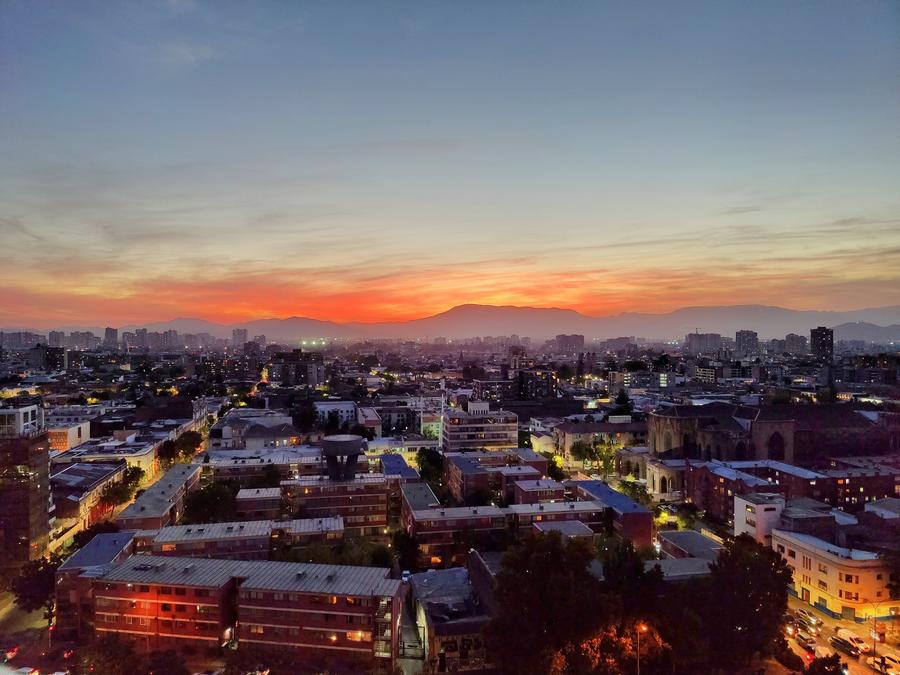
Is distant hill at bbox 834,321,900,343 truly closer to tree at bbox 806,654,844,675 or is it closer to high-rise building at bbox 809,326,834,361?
high-rise building at bbox 809,326,834,361

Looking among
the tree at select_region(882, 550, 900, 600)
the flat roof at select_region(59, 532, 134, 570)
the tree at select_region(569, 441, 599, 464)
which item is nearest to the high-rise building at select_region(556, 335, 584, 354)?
the tree at select_region(569, 441, 599, 464)

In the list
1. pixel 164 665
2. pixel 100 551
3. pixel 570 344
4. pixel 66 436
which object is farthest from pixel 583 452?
pixel 570 344

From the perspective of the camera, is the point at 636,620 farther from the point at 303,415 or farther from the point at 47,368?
the point at 47,368

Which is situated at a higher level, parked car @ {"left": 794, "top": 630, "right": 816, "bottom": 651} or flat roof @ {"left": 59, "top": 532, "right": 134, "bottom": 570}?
flat roof @ {"left": 59, "top": 532, "right": 134, "bottom": 570}

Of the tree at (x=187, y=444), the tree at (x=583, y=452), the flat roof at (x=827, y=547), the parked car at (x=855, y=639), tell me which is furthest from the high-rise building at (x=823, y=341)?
the tree at (x=187, y=444)

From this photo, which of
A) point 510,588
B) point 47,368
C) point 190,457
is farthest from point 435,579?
point 47,368

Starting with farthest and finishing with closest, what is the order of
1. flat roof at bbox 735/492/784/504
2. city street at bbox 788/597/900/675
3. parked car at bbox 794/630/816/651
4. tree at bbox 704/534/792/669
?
flat roof at bbox 735/492/784/504
parked car at bbox 794/630/816/651
city street at bbox 788/597/900/675
tree at bbox 704/534/792/669
